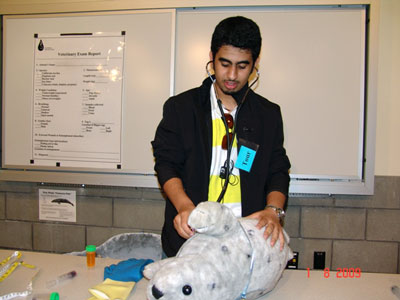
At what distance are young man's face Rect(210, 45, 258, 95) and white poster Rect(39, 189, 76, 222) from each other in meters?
1.48

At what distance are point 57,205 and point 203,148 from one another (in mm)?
1469

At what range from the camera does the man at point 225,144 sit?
3.99 ft

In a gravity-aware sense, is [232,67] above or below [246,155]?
above

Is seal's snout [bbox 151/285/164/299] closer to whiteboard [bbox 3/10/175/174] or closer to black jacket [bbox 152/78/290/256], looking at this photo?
black jacket [bbox 152/78/290/256]

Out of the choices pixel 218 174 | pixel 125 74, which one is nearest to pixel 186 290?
pixel 218 174

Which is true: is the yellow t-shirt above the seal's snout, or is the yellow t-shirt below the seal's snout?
above

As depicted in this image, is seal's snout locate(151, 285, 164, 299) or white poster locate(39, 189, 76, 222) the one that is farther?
white poster locate(39, 189, 76, 222)

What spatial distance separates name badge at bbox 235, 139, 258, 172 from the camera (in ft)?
4.08

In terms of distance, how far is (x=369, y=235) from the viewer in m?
1.95

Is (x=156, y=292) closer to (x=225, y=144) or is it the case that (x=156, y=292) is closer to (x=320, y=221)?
(x=225, y=144)

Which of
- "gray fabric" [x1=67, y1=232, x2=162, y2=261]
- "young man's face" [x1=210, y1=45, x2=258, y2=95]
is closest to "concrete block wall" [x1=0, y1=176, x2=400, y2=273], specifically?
"gray fabric" [x1=67, y1=232, x2=162, y2=261]

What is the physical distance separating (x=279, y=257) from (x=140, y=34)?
165 centimetres

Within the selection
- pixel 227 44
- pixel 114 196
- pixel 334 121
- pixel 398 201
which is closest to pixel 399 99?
pixel 334 121

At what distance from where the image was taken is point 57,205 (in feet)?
7.27
